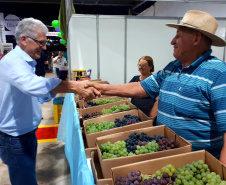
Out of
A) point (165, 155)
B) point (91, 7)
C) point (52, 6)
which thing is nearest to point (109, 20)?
point (165, 155)

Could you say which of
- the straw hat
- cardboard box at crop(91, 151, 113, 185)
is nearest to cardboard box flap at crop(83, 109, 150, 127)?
cardboard box at crop(91, 151, 113, 185)

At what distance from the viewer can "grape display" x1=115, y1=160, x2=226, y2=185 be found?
97 centimetres

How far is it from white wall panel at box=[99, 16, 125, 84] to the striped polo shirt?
325 cm

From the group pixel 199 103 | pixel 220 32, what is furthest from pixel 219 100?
pixel 220 32

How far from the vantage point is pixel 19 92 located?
1830 millimetres

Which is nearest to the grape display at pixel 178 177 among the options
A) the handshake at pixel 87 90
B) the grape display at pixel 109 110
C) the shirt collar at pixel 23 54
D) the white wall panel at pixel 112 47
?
the handshake at pixel 87 90

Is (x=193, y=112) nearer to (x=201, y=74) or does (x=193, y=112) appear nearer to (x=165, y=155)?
(x=201, y=74)

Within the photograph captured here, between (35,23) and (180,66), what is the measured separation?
1.38 meters

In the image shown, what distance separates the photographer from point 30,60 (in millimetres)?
1921

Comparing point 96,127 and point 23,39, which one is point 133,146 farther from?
point 23,39

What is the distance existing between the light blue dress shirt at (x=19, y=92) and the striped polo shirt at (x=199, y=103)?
100cm

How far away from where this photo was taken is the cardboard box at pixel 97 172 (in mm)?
1102

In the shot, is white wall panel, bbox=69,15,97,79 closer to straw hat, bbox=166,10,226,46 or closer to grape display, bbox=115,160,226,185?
straw hat, bbox=166,10,226,46

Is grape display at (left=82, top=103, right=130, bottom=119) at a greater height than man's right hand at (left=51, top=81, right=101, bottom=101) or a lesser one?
lesser
